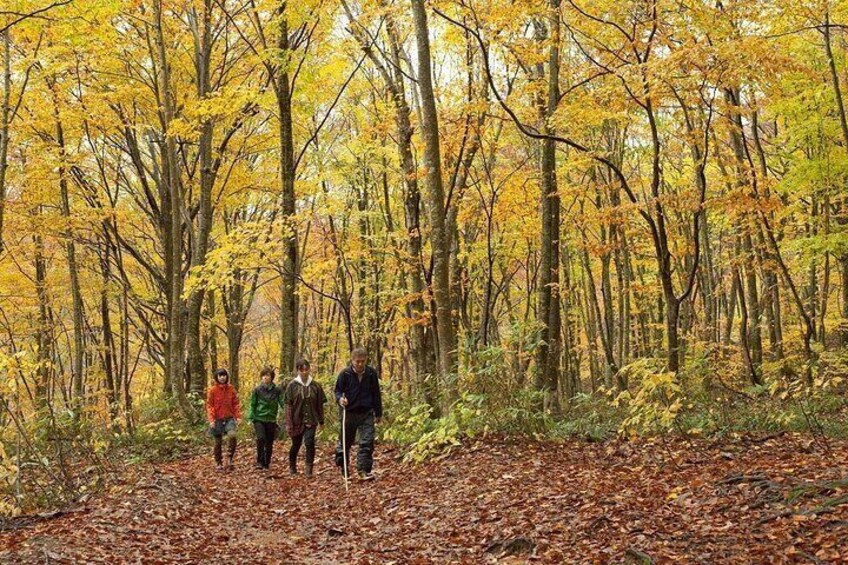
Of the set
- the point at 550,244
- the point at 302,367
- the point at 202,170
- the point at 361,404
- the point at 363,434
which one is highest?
the point at 202,170

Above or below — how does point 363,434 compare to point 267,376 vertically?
below

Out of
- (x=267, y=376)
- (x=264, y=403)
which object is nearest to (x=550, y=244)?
(x=267, y=376)

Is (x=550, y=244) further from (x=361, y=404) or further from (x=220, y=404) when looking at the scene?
(x=220, y=404)

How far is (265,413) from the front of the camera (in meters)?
12.6

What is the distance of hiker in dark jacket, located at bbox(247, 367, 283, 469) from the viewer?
1259 centimetres

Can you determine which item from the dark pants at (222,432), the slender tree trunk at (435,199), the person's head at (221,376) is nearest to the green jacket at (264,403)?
the dark pants at (222,432)

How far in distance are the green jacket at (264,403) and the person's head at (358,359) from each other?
288 centimetres

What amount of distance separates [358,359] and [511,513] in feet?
13.2

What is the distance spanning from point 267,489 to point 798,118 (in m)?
13.7

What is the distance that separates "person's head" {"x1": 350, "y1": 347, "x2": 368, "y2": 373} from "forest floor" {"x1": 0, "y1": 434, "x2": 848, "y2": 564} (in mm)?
1717

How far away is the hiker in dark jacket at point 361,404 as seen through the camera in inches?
415

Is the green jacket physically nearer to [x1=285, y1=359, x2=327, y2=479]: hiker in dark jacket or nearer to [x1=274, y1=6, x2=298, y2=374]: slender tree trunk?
[x1=285, y1=359, x2=327, y2=479]: hiker in dark jacket

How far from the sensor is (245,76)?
1994cm

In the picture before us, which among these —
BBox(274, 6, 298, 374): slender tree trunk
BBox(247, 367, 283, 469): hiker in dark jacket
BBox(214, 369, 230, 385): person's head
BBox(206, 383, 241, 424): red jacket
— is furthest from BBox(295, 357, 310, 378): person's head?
BBox(274, 6, 298, 374): slender tree trunk
